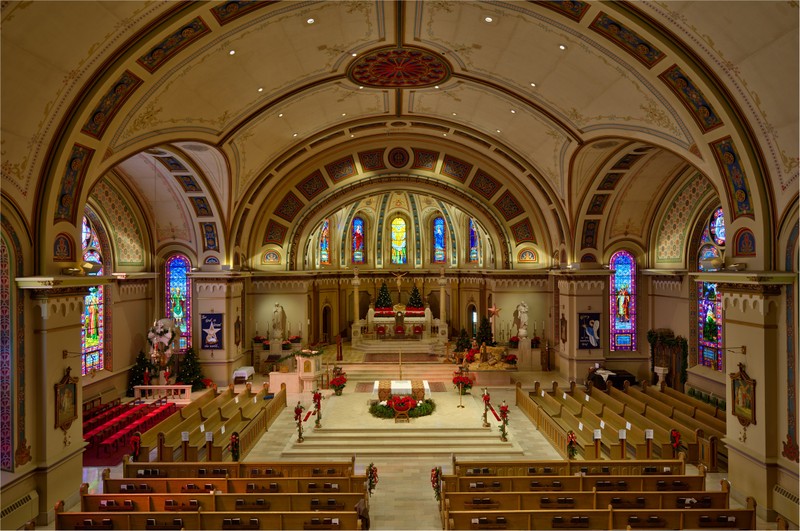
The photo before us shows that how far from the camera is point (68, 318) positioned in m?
11.4

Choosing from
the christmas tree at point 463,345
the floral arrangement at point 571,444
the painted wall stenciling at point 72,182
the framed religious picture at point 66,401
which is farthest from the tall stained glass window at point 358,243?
the framed religious picture at point 66,401

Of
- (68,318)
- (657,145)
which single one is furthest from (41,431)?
(657,145)

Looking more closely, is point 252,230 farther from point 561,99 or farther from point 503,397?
point 561,99

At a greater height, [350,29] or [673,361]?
[350,29]

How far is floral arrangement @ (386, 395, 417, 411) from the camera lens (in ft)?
55.8

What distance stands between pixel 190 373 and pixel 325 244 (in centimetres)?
1244

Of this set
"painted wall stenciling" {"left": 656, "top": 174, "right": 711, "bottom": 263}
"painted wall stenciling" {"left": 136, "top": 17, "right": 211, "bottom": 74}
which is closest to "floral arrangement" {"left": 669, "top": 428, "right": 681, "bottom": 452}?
"painted wall stenciling" {"left": 656, "top": 174, "right": 711, "bottom": 263}

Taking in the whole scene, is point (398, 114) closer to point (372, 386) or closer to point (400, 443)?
point (372, 386)

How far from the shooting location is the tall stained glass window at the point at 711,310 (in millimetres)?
19734

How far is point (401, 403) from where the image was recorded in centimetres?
1717

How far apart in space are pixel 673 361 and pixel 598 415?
733 centimetres

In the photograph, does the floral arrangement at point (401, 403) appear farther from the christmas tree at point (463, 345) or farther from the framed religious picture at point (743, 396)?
the christmas tree at point (463, 345)

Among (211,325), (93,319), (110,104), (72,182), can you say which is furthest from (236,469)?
(211,325)

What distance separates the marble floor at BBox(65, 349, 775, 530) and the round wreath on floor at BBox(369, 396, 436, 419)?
0.64ft
